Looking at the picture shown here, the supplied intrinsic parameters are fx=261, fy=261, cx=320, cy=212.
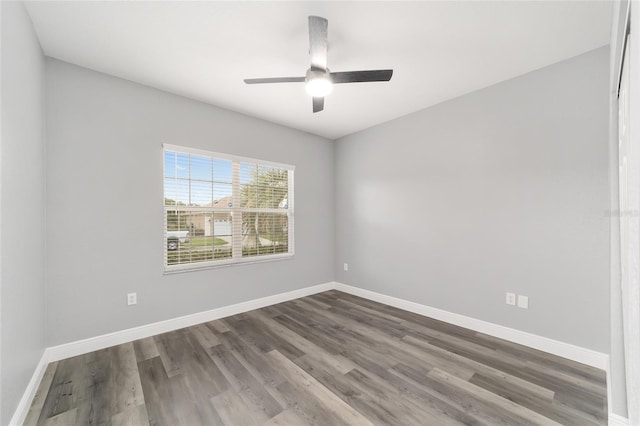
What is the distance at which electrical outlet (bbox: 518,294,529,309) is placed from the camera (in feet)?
8.45

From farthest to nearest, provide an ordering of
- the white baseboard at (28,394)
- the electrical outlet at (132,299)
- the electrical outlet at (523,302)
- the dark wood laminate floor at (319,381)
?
the electrical outlet at (132,299)
the electrical outlet at (523,302)
the dark wood laminate floor at (319,381)
the white baseboard at (28,394)

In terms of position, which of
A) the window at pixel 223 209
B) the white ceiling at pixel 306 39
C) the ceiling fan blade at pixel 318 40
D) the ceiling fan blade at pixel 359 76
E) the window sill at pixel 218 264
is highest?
the white ceiling at pixel 306 39

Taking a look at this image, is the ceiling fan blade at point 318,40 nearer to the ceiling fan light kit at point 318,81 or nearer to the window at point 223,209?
the ceiling fan light kit at point 318,81

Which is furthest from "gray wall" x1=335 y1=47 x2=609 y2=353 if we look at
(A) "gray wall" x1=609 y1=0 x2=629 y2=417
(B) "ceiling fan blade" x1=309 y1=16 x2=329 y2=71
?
(B) "ceiling fan blade" x1=309 y1=16 x2=329 y2=71

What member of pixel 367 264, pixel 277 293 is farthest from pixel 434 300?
pixel 277 293

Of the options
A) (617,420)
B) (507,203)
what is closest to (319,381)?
(617,420)

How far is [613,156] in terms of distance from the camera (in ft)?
5.54

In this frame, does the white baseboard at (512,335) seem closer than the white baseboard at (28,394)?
No

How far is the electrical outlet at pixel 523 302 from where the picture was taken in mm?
2576

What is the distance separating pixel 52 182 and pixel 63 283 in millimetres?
921

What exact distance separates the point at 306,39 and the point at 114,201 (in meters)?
2.41

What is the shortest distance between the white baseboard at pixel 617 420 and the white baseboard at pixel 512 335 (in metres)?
0.79

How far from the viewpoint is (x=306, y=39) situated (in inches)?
84.7

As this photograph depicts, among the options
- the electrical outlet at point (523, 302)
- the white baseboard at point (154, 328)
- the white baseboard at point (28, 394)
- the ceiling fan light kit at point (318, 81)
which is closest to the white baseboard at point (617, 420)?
the electrical outlet at point (523, 302)
